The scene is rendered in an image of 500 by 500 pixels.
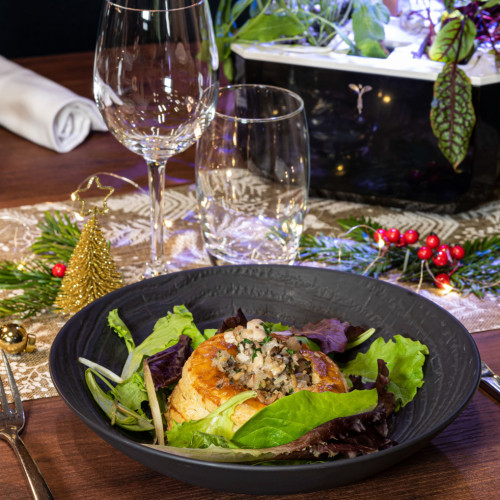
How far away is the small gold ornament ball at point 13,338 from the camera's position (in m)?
0.81

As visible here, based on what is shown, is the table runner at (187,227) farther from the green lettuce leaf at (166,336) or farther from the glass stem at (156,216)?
the green lettuce leaf at (166,336)

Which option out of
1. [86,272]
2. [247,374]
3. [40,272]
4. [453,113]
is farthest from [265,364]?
[453,113]

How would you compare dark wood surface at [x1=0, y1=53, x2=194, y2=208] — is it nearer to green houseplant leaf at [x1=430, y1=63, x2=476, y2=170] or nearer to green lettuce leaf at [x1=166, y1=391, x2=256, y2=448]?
green houseplant leaf at [x1=430, y1=63, x2=476, y2=170]

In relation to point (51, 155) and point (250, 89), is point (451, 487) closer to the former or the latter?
point (250, 89)

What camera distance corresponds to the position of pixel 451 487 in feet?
2.03

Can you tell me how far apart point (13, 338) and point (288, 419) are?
37 cm

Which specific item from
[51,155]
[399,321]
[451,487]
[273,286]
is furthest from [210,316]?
[51,155]

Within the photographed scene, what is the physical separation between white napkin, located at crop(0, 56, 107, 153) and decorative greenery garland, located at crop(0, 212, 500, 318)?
0.94 ft

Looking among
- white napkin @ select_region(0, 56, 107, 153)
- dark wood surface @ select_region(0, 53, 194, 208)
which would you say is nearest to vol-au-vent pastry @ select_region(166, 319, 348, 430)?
dark wood surface @ select_region(0, 53, 194, 208)

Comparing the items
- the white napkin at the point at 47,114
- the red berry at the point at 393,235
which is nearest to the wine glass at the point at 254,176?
the red berry at the point at 393,235

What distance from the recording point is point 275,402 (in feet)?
1.88

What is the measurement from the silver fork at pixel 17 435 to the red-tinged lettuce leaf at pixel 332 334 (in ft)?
0.91

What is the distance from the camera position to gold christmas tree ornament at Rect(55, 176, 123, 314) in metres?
0.89

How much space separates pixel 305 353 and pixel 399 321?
5.4 inches
